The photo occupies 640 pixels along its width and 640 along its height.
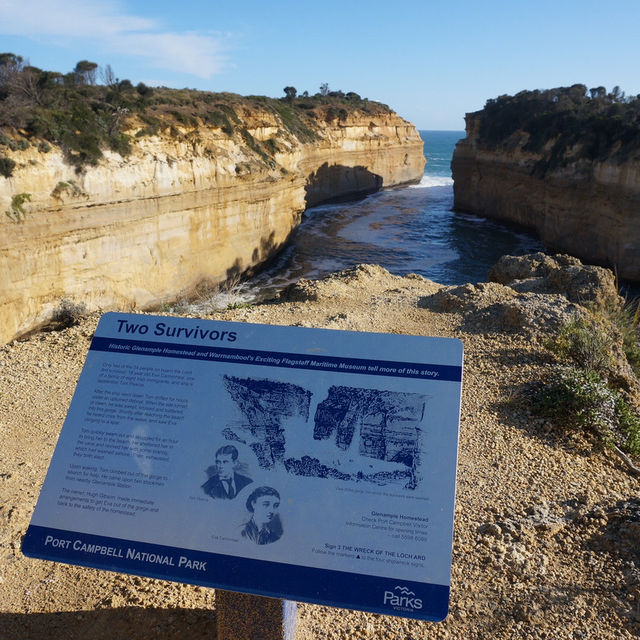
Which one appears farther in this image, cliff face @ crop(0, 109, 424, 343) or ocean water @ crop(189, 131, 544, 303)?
ocean water @ crop(189, 131, 544, 303)

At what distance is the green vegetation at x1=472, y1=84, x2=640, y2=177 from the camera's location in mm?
28219

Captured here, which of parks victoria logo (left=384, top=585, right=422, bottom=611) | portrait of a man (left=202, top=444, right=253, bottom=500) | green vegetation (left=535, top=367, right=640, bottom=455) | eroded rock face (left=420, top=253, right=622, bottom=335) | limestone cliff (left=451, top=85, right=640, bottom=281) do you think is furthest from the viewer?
limestone cliff (left=451, top=85, right=640, bottom=281)

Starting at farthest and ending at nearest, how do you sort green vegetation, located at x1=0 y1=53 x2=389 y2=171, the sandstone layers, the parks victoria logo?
the sandstone layers
green vegetation, located at x1=0 y1=53 x2=389 y2=171
the parks victoria logo

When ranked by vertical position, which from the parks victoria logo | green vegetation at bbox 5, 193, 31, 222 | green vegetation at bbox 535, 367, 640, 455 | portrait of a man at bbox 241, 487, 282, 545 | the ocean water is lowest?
the ocean water

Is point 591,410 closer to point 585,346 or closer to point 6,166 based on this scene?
point 585,346

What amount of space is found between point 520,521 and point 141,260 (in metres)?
17.2

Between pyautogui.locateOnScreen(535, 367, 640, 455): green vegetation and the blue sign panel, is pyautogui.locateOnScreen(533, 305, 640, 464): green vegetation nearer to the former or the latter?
pyautogui.locateOnScreen(535, 367, 640, 455): green vegetation

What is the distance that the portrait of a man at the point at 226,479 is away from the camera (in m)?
3.11

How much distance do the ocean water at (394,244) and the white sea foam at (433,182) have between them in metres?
14.5

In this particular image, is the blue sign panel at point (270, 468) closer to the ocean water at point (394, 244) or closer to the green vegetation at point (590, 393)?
the green vegetation at point (590, 393)

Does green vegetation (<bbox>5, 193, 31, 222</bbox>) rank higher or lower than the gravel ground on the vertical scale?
higher

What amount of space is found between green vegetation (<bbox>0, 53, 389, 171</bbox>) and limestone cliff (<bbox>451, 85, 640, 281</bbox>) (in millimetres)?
16379

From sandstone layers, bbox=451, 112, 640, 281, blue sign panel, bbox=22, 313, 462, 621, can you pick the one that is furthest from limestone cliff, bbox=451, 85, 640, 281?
blue sign panel, bbox=22, 313, 462, 621

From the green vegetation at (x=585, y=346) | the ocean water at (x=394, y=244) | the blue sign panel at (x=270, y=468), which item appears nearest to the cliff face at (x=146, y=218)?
the ocean water at (x=394, y=244)
